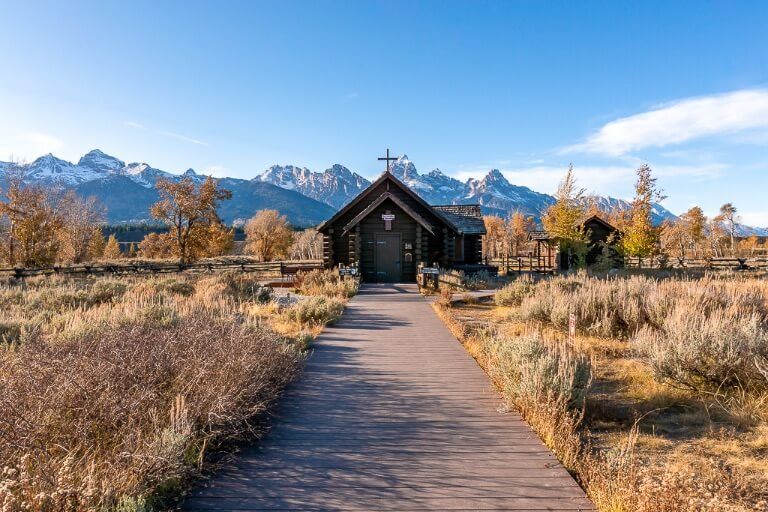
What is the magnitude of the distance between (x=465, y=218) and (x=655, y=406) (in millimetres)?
22558

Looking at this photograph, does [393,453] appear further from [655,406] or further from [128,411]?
[655,406]

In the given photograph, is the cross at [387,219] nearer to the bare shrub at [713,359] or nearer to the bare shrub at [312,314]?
the bare shrub at [312,314]

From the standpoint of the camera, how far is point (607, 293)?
10727mm

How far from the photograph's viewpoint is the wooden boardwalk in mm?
3395

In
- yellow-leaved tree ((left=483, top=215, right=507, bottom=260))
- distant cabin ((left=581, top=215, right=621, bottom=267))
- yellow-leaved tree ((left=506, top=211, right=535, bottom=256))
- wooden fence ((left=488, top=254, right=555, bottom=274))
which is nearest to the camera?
distant cabin ((left=581, top=215, right=621, bottom=267))

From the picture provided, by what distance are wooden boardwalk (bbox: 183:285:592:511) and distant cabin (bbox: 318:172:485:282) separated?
47.6 ft

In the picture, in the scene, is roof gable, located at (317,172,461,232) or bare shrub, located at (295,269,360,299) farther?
roof gable, located at (317,172,461,232)

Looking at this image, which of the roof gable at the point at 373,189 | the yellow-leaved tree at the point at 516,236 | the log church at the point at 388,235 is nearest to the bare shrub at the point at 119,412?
the log church at the point at 388,235

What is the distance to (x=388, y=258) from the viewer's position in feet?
72.3

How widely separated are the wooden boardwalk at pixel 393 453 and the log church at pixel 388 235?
47.7ft

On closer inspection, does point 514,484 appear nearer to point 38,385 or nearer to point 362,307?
point 38,385

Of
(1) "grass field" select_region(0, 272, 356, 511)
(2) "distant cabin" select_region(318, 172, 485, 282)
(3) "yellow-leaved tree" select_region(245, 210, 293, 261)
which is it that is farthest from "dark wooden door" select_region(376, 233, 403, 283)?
(3) "yellow-leaved tree" select_region(245, 210, 293, 261)

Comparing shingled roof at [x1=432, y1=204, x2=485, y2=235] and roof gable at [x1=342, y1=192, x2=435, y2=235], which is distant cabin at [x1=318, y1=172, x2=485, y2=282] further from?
shingled roof at [x1=432, y1=204, x2=485, y2=235]

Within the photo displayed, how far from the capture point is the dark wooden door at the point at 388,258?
21922 millimetres
